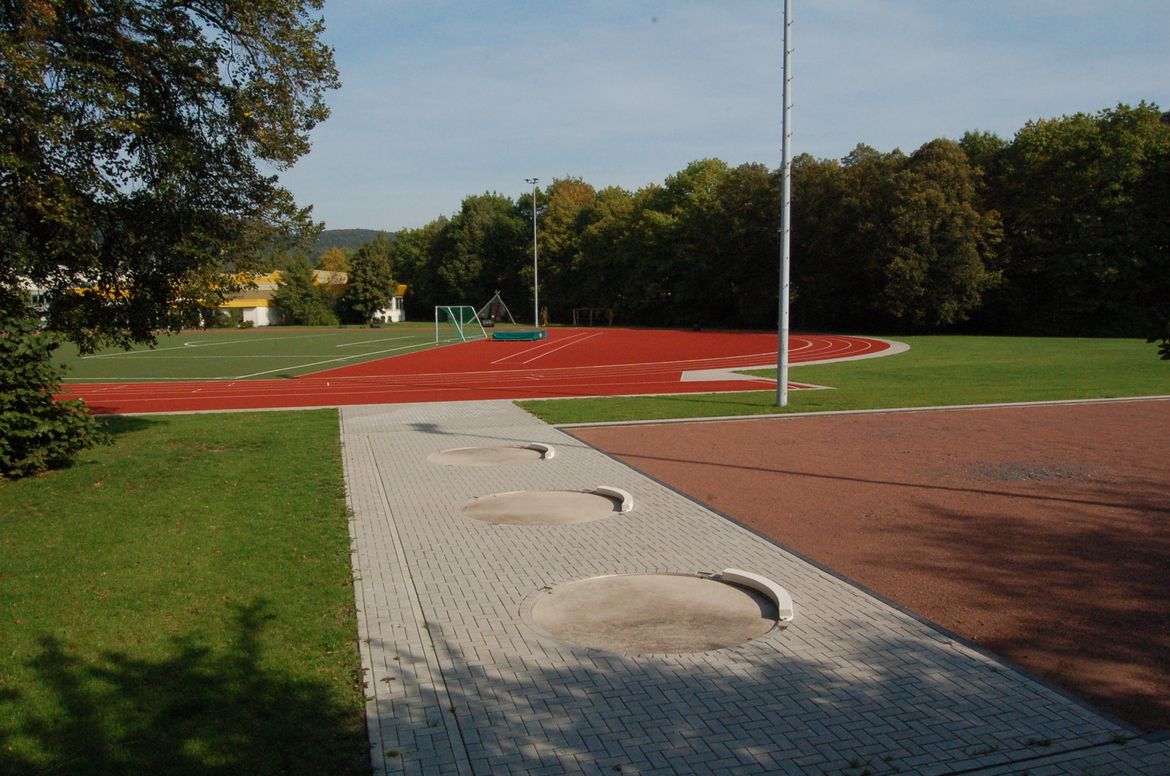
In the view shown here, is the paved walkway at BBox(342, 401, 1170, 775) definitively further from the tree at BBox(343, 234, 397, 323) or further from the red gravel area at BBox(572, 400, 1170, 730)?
the tree at BBox(343, 234, 397, 323)

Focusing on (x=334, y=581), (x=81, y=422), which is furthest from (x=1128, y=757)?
(x=81, y=422)

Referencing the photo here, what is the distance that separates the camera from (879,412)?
17031mm

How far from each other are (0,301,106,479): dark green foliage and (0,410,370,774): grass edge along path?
385 mm

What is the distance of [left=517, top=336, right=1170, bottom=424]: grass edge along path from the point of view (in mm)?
18047

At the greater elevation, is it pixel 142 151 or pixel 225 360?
pixel 142 151

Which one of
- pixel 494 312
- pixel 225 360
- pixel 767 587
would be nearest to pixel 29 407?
pixel 767 587

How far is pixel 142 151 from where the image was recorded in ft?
33.8

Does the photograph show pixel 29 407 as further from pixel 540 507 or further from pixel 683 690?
pixel 683 690

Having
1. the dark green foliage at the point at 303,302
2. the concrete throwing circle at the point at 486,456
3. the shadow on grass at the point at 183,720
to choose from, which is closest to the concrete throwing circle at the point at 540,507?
the concrete throwing circle at the point at 486,456

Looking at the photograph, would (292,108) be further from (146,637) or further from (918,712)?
(918,712)

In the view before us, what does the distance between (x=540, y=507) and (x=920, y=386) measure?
15248 millimetres

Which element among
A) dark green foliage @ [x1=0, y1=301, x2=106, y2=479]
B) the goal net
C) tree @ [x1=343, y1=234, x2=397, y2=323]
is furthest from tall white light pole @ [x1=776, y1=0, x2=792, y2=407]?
tree @ [x1=343, y1=234, x2=397, y2=323]

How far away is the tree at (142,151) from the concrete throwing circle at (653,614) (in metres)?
6.92

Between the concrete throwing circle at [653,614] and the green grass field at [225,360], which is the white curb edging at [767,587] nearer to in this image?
the concrete throwing circle at [653,614]
